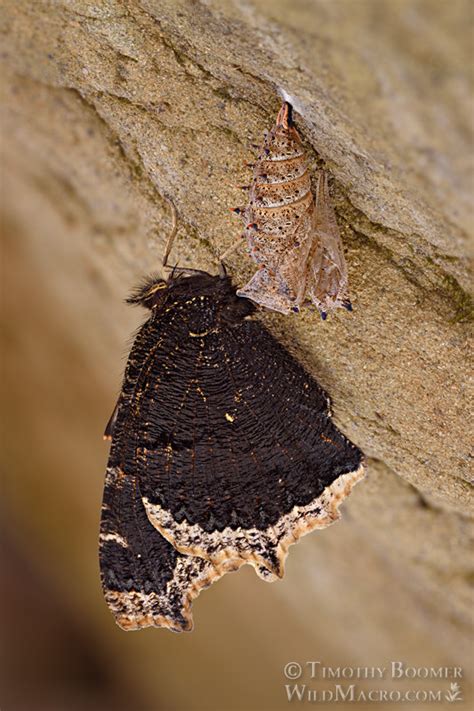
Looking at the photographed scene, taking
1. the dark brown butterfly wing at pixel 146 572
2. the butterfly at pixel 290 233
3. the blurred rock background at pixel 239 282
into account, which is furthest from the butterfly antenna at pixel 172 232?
the dark brown butterfly wing at pixel 146 572

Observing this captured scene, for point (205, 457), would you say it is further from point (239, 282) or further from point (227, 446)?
point (239, 282)

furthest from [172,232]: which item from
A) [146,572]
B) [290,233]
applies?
[146,572]

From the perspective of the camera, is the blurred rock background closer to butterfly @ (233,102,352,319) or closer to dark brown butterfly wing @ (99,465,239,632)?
butterfly @ (233,102,352,319)

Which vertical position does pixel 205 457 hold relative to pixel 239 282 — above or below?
below

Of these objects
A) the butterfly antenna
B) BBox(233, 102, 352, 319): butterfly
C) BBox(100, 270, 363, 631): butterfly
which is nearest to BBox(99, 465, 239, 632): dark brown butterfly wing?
BBox(100, 270, 363, 631): butterfly

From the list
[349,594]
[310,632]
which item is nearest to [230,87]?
[349,594]

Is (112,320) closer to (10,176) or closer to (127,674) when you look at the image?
(10,176)

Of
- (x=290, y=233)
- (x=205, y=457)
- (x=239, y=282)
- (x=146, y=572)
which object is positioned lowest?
(x=146, y=572)
